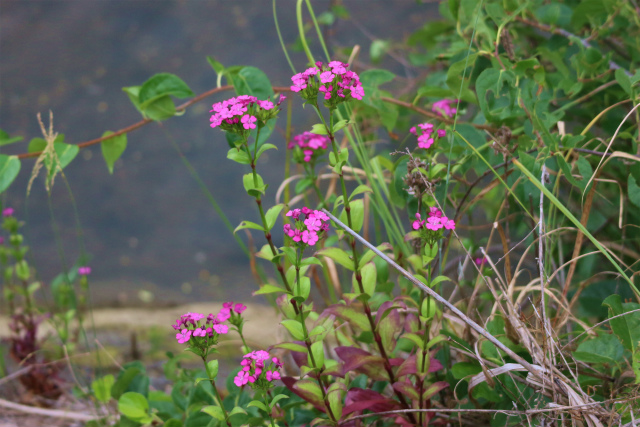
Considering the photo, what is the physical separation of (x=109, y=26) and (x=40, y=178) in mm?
998

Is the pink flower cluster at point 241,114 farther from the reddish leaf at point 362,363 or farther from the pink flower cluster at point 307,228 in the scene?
the reddish leaf at point 362,363

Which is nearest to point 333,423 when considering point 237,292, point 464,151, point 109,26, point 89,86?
point 464,151

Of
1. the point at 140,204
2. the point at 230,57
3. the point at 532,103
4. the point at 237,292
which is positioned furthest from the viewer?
the point at 230,57

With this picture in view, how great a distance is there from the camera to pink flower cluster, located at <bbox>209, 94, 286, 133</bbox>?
0.86m

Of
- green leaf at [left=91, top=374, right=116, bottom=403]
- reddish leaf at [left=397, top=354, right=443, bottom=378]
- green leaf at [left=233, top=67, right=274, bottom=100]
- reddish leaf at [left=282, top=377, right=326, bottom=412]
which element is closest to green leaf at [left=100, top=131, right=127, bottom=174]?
green leaf at [left=233, top=67, right=274, bottom=100]

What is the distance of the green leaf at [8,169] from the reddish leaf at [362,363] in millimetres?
791

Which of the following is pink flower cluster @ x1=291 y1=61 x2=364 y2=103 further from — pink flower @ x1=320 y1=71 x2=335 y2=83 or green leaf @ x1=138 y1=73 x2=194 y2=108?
green leaf @ x1=138 y1=73 x2=194 y2=108

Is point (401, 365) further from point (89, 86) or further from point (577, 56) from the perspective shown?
point (89, 86)

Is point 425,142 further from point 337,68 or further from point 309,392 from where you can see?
point 309,392

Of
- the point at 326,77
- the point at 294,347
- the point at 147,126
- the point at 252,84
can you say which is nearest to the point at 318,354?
the point at 294,347

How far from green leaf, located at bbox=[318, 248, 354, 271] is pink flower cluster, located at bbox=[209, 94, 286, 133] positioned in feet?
0.83

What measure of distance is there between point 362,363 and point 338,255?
0.20 meters

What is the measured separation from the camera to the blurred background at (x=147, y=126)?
8.99ft

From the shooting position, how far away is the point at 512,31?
143 centimetres
